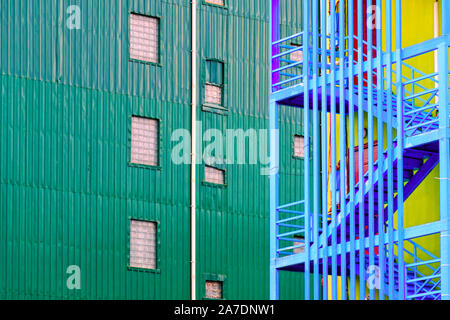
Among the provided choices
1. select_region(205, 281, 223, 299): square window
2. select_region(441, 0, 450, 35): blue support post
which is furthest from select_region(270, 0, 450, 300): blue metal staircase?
select_region(205, 281, 223, 299): square window

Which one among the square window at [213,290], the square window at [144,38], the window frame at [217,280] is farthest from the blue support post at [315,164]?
the square window at [144,38]

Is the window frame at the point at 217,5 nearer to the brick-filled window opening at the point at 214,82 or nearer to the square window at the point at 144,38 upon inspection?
the brick-filled window opening at the point at 214,82

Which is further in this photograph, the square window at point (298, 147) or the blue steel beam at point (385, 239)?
the square window at point (298, 147)

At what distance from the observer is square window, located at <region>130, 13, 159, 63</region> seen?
6556cm

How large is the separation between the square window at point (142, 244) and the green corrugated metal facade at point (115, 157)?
13.8 inches

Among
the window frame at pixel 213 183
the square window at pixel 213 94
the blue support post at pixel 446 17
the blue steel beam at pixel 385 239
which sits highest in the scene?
the square window at pixel 213 94

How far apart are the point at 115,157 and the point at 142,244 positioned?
3966mm

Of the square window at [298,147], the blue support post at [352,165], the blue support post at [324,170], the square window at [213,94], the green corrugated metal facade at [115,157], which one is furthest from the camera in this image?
the square window at [298,147]

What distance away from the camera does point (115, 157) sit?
6391 centimetres

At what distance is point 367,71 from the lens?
4356 cm

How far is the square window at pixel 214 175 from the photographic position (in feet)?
219

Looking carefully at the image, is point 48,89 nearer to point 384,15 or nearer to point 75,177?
point 75,177

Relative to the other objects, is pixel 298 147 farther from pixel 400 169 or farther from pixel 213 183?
pixel 400 169

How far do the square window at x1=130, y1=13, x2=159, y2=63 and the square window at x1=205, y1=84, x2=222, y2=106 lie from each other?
2.91 m
